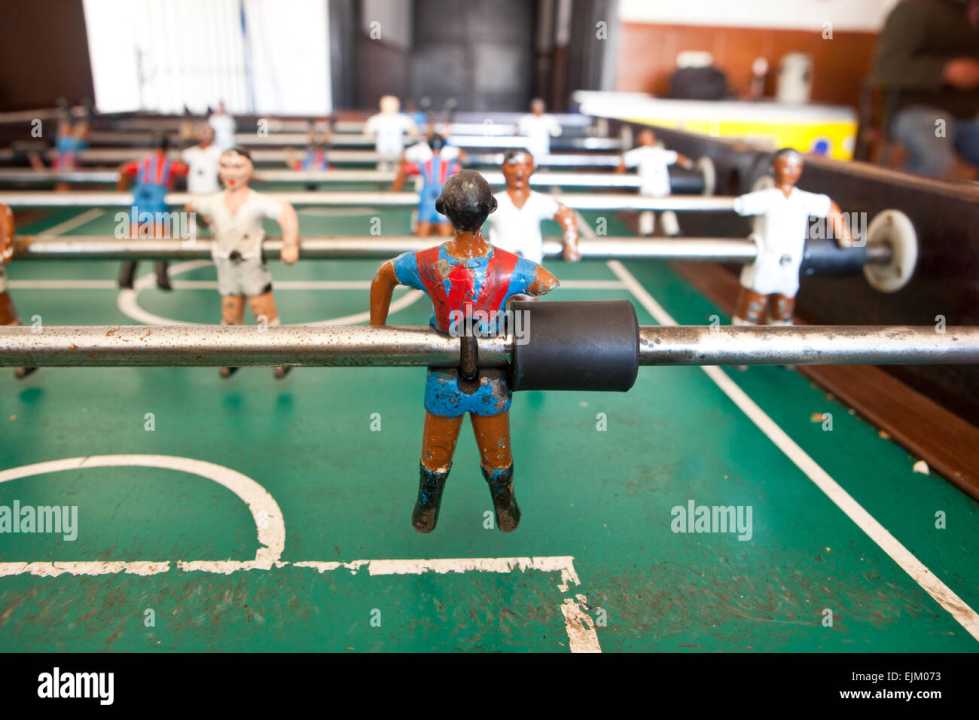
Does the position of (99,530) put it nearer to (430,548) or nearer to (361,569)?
(361,569)

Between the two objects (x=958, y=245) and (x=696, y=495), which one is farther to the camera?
(x=958, y=245)

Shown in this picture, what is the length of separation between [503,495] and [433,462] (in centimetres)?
24

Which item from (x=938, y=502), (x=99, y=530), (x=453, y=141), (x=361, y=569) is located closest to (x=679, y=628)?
(x=361, y=569)

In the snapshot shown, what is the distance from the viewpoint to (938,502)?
2.84 metres

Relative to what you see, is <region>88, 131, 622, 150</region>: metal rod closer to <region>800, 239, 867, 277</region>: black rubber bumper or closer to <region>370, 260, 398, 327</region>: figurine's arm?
<region>800, 239, 867, 277</region>: black rubber bumper

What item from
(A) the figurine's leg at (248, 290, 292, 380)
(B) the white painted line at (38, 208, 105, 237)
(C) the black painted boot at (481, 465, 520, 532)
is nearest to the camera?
(C) the black painted boot at (481, 465, 520, 532)

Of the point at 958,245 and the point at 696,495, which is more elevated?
the point at 958,245

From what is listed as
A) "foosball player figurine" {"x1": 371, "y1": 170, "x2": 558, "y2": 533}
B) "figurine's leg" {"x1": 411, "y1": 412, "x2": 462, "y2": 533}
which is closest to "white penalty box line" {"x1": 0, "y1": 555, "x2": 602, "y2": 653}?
"figurine's leg" {"x1": 411, "y1": 412, "x2": 462, "y2": 533}

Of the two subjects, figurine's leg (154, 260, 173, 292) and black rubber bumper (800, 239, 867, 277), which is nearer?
black rubber bumper (800, 239, 867, 277)

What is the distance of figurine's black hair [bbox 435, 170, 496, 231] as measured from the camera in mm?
1802

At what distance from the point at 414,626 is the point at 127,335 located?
1.15m

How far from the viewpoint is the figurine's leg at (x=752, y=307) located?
12.8 feet

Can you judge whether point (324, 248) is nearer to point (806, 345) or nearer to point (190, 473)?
point (190, 473)

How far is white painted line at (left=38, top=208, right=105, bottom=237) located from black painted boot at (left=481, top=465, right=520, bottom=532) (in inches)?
244
